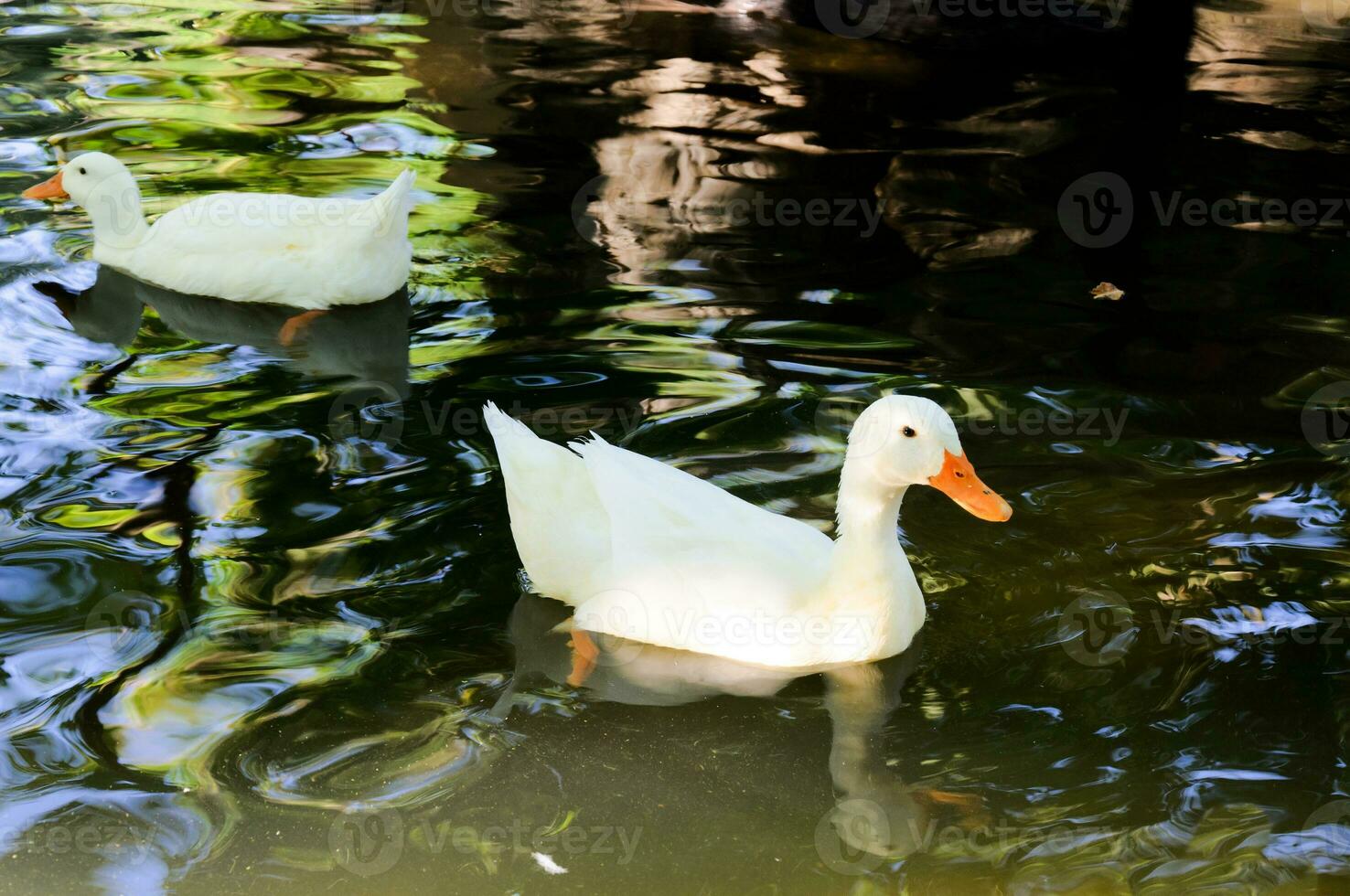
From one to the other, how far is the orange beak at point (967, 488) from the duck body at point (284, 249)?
3455 mm

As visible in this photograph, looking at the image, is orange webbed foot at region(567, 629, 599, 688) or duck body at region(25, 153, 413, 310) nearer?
orange webbed foot at region(567, 629, 599, 688)

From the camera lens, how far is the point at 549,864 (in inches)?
145

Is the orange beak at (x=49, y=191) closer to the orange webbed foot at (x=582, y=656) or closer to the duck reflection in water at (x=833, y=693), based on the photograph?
the duck reflection in water at (x=833, y=693)

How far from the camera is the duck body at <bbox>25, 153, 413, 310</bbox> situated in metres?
6.84

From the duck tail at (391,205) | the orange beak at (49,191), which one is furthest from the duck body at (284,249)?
the orange beak at (49,191)

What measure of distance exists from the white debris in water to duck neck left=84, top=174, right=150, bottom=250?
15.6 ft

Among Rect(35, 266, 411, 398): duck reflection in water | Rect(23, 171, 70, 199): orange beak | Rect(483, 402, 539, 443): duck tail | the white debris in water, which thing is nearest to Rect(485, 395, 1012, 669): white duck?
Rect(483, 402, 539, 443): duck tail

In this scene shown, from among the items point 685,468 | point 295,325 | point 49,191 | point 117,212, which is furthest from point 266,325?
point 685,468

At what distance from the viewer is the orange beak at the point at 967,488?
4.30 m

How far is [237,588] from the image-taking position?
15.3 feet

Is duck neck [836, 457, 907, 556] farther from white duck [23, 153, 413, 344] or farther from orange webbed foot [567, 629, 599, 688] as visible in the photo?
white duck [23, 153, 413, 344]

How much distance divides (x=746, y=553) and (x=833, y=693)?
52 cm

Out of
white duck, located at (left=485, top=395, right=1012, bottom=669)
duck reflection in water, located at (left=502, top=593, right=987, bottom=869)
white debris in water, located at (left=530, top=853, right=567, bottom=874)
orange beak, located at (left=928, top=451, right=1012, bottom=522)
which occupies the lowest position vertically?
white debris in water, located at (left=530, top=853, right=567, bottom=874)

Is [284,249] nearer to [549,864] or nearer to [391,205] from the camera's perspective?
[391,205]
